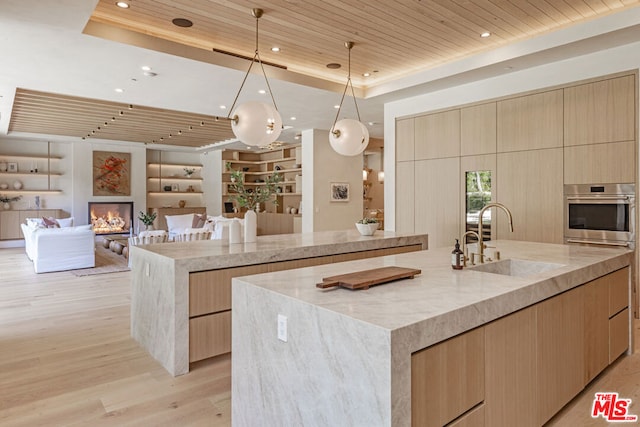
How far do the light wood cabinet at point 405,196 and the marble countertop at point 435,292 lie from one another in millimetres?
3657

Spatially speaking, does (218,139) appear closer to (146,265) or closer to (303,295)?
(146,265)

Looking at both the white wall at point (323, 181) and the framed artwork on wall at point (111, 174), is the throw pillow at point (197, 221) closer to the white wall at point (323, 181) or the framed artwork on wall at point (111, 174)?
the white wall at point (323, 181)

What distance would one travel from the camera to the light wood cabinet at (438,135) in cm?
586

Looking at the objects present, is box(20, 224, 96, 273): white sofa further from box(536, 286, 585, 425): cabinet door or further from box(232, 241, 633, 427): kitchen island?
box(536, 286, 585, 425): cabinet door

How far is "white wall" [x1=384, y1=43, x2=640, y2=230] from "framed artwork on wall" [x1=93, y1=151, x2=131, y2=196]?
911 cm

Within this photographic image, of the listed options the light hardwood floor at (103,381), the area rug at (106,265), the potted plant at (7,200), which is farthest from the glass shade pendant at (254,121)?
the potted plant at (7,200)

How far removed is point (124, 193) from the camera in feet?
41.4

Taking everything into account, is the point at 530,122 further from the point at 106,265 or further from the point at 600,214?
the point at 106,265

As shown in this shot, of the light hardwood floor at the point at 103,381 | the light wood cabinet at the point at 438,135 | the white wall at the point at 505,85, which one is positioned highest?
the white wall at the point at 505,85

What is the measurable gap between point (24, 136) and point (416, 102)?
10.1 m

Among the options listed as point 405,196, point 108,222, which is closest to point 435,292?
point 405,196

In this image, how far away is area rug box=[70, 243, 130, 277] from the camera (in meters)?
7.11

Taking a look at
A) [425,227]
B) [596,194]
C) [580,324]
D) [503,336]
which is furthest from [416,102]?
[503,336]

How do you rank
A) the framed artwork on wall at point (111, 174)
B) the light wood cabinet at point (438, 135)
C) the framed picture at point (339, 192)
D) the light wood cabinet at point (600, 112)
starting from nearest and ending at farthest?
1. the light wood cabinet at point (600, 112)
2. the light wood cabinet at point (438, 135)
3. the framed picture at point (339, 192)
4. the framed artwork on wall at point (111, 174)
